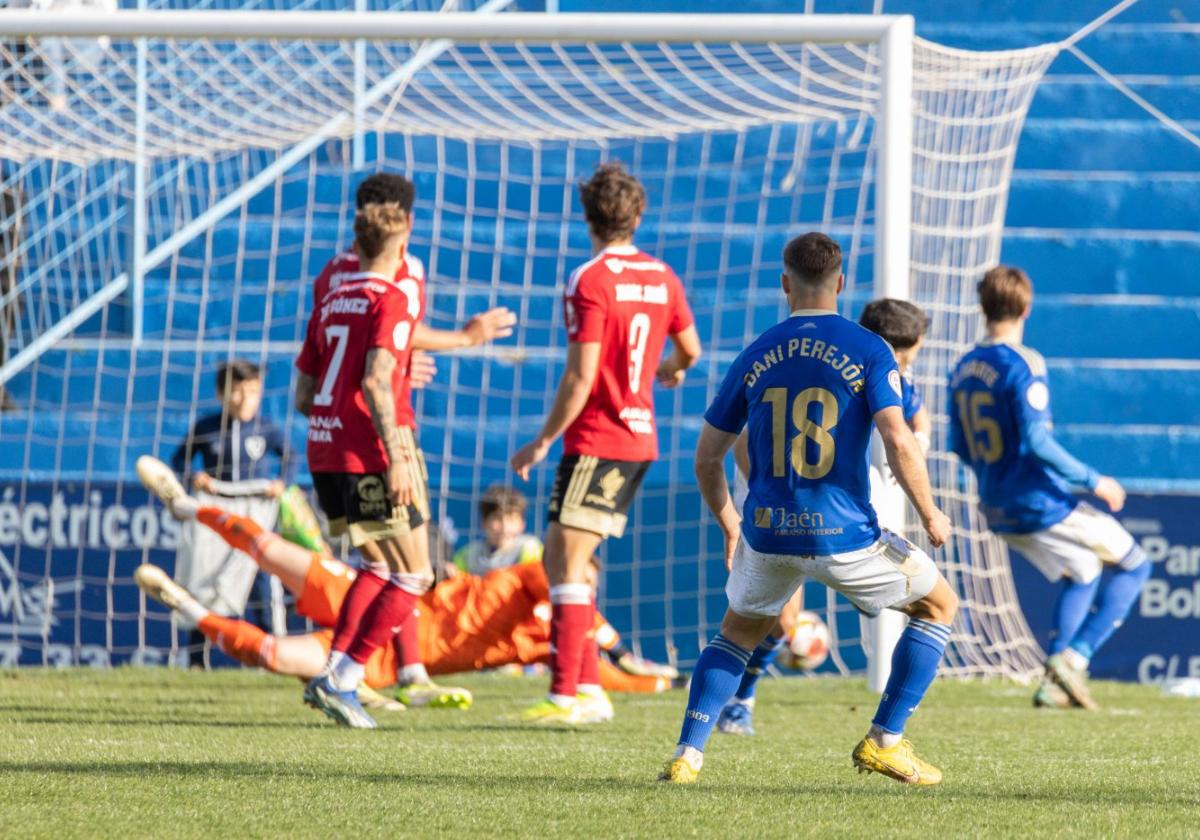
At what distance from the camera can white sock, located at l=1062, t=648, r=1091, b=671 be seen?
23.0ft

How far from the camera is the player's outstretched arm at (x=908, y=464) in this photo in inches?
166

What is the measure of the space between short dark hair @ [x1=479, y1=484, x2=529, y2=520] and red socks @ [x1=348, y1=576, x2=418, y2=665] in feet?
9.31

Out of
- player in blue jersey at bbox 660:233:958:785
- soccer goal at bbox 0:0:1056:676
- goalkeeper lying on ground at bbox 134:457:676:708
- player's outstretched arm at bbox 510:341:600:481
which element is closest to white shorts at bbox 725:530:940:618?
player in blue jersey at bbox 660:233:958:785

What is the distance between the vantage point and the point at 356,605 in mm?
5914

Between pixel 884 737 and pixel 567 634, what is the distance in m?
1.76

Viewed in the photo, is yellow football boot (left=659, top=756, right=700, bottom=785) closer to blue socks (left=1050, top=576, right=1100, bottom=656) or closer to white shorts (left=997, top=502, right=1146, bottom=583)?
blue socks (left=1050, top=576, right=1100, bottom=656)

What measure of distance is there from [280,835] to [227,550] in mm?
5484

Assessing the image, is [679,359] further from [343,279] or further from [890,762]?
[890,762]

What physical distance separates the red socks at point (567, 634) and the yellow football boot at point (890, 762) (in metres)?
1.70

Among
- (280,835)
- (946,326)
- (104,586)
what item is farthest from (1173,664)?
(280,835)

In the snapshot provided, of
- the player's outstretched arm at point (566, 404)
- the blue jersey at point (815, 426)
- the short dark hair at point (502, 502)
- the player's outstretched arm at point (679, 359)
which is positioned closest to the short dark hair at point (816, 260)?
the blue jersey at point (815, 426)

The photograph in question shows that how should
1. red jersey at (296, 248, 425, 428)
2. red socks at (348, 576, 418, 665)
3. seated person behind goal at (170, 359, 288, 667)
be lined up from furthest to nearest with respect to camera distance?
1. seated person behind goal at (170, 359, 288, 667)
2. red jersey at (296, 248, 425, 428)
3. red socks at (348, 576, 418, 665)

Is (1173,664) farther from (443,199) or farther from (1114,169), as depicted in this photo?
(443,199)

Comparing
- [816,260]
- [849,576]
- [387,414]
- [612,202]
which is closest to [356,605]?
[387,414]
